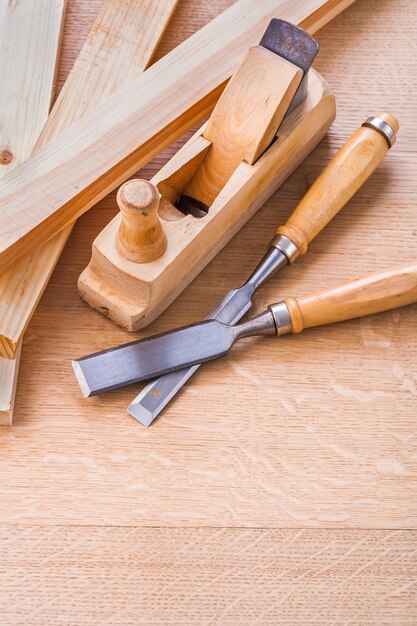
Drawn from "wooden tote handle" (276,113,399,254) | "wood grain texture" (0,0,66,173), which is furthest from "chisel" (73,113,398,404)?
"wood grain texture" (0,0,66,173)

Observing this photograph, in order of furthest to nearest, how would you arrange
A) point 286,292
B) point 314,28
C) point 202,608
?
1. point 314,28
2. point 286,292
3. point 202,608

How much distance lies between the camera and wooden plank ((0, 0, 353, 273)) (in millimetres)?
1073

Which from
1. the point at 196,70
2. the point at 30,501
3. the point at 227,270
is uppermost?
the point at 196,70

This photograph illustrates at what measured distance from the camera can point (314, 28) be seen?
131cm

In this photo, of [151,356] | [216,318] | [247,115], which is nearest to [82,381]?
[151,356]

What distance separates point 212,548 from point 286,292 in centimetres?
38

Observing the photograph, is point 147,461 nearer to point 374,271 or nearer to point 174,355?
point 174,355

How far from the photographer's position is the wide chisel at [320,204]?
1106 mm

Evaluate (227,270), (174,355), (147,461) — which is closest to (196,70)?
(227,270)

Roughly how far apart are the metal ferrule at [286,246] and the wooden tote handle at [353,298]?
70 millimetres

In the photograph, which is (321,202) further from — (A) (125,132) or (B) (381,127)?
(A) (125,132)

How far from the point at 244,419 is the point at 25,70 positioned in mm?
639

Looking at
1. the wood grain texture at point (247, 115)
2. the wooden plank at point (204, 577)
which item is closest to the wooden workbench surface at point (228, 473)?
the wooden plank at point (204, 577)

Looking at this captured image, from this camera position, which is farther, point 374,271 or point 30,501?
point 374,271
